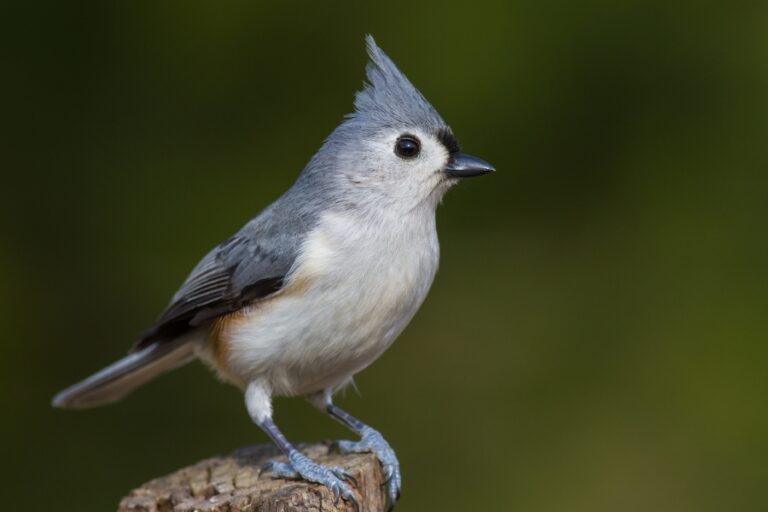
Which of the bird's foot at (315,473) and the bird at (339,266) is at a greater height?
the bird at (339,266)

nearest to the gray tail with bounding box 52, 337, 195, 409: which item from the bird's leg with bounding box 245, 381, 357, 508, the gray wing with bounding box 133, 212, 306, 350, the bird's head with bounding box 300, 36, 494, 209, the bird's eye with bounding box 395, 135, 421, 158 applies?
the gray wing with bounding box 133, 212, 306, 350

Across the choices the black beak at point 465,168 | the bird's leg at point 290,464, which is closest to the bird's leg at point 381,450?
the bird's leg at point 290,464

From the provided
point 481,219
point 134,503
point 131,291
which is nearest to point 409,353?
→ point 481,219

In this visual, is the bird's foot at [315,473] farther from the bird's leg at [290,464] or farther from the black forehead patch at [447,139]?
the black forehead patch at [447,139]

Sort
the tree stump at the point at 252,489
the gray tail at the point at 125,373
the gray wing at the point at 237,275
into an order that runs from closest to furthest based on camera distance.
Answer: the tree stump at the point at 252,489 → the gray wing at the point at 237,275 → the gray tail at the point at 125,373

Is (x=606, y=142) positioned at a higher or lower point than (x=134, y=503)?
higher

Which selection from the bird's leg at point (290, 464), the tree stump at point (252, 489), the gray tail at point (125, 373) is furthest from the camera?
the gray tail at point (125, 373)

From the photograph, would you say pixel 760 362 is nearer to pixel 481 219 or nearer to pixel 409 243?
pixel 481 219

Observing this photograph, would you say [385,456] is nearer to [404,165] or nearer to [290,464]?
[290,464]
